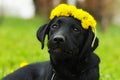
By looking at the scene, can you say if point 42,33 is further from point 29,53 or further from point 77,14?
point 29,53

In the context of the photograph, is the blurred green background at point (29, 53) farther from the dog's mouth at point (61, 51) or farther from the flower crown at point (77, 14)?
the dog's mouth at point (61, 51)

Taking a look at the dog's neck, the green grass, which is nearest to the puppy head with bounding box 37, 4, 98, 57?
the dog's neck

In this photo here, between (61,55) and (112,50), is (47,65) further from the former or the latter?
(112,50)

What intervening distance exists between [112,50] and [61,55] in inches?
305

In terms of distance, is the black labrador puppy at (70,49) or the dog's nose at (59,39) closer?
the dog's nose at (59,39)

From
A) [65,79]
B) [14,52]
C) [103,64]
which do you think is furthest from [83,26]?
[14,52]

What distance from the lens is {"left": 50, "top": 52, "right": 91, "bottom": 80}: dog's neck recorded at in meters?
7.58

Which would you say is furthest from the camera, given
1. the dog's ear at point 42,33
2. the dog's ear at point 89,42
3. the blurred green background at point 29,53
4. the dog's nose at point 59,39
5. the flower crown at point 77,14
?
the blurred green background at point 29,53

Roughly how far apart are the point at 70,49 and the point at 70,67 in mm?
481

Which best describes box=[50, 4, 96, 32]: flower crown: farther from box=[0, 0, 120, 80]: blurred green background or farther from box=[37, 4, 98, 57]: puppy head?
box=[0, 0, 120, 80]: blurred green background

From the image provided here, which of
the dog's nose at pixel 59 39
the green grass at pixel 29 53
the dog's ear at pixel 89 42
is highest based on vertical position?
the dog's nose at pixel 59 39

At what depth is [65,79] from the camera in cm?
773

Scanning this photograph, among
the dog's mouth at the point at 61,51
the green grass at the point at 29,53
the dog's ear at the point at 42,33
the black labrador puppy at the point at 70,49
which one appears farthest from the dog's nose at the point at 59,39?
the green grass at the point at 29,53

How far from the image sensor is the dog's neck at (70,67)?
298 inches
